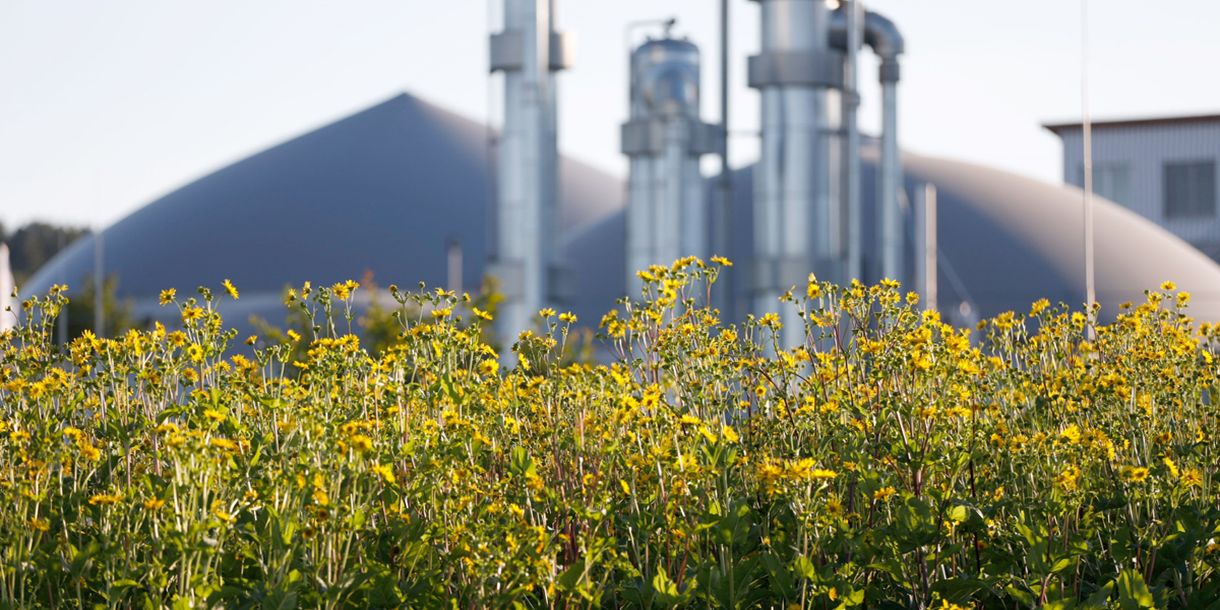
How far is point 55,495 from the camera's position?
6.34 m

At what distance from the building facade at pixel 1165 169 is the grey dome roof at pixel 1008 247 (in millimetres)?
25022

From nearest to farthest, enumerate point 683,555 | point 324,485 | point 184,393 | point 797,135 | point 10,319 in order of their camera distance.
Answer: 1. point 324,485
2. point 683,555
3. point 184,393
4. point 797,135
5. point 10,319

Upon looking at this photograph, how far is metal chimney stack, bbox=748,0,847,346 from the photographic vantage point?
22141 millimetres

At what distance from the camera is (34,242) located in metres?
102

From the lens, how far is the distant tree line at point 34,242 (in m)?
102

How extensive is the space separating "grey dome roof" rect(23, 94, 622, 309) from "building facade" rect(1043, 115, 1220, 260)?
19728mm

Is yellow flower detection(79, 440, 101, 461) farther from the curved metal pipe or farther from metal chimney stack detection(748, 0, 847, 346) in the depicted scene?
the curved metal pipe

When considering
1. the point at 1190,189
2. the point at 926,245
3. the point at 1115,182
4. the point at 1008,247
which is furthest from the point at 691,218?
the point at 1190,189

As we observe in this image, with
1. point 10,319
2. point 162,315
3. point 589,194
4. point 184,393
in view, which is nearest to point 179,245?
A: point 162,315

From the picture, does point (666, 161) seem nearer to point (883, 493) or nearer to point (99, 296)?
point (883, 493)

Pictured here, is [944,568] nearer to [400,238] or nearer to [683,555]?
[683,555]

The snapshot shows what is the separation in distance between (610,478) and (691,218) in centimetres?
1888

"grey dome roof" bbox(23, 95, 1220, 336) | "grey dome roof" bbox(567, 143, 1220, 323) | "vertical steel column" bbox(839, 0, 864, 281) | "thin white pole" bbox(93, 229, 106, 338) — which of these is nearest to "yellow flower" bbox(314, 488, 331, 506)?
"vertical steel column" bbox(839, 0, 864, 281)

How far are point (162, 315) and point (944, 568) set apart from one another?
160 ft
